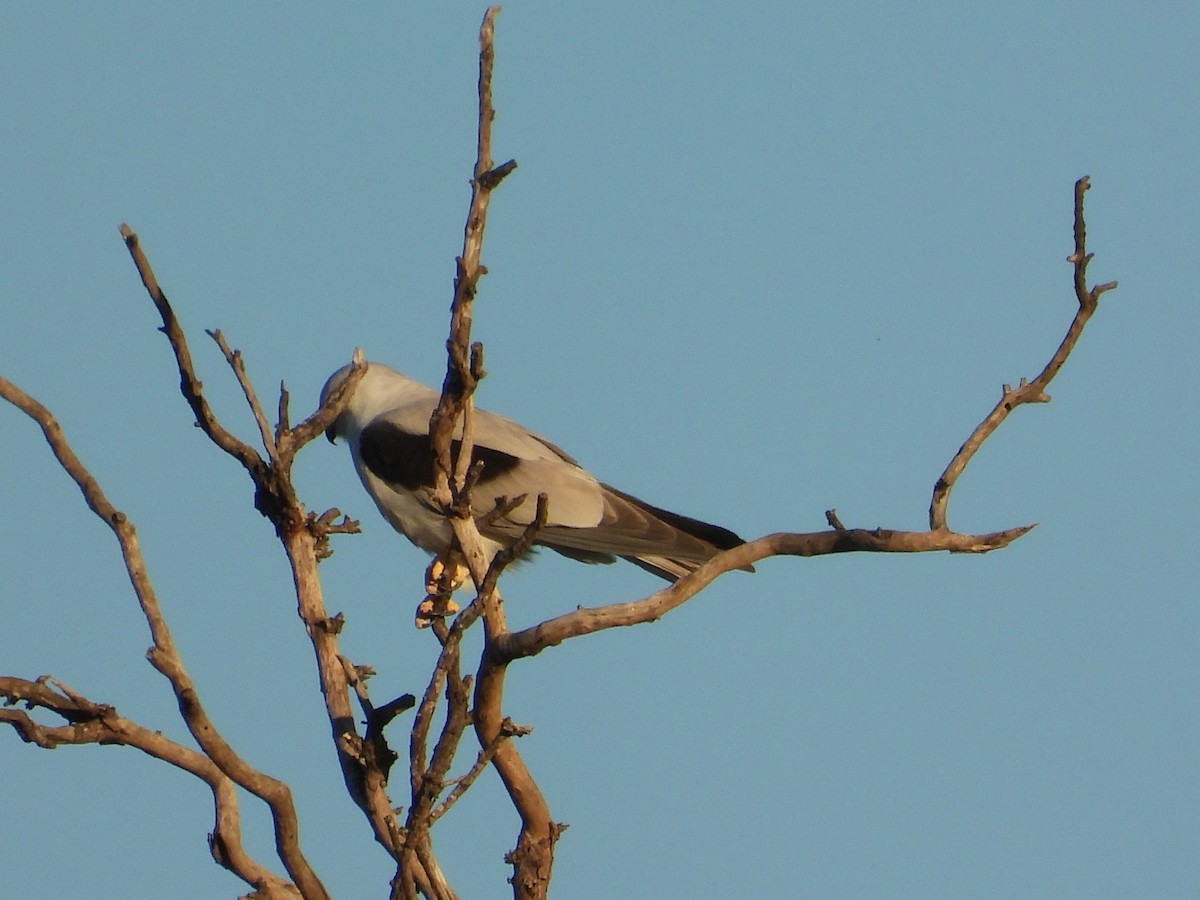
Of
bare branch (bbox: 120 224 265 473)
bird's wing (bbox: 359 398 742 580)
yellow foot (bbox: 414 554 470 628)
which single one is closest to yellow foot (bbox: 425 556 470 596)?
yellow foot (bbox: 414 554 470 628)

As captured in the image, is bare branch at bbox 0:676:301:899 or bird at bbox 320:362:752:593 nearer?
bare branch at bbox 0:676:301:899

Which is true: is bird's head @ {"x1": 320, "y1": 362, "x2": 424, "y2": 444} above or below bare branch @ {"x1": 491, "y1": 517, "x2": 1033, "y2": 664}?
above

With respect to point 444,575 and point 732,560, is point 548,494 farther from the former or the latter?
point 732,560

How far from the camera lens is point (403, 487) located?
6461 mm

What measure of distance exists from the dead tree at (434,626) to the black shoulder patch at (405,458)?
187cm

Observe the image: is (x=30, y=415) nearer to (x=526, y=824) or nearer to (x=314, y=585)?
(x=314, y=585)

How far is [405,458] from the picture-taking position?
643cm

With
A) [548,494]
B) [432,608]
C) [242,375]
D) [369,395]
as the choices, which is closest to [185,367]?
[242,375]

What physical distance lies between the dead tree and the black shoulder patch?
1869 mm

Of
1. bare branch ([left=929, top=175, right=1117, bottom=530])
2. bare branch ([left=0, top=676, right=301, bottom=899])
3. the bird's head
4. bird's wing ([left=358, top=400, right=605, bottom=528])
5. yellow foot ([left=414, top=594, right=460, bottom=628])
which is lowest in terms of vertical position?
bare branch ([left=0, top=676, right=301, bottom=899])

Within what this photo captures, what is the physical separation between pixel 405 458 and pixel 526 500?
0.56m

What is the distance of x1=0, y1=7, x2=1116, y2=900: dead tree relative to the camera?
145 inches

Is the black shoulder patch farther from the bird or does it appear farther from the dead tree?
the dead tree

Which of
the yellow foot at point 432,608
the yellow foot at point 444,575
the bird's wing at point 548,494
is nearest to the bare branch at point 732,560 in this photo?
the yellow foot at point 432,608
